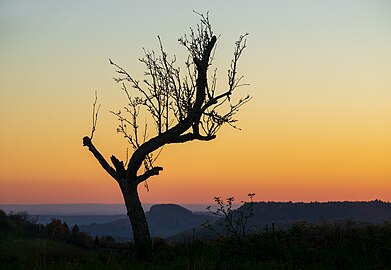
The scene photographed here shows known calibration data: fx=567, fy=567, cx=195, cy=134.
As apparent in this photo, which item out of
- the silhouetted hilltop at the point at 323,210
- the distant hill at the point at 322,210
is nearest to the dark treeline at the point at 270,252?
the distant hill at the point at 322,210

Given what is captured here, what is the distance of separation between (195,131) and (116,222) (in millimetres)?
69953

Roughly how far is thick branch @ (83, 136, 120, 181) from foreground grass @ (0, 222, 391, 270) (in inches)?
88.3

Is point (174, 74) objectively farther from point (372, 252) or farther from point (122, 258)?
point (372, 252)

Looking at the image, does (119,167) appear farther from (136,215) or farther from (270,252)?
(270,252)

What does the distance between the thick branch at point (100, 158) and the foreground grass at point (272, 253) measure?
2.24 meters

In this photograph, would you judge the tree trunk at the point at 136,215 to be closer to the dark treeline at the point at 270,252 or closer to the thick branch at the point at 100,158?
the dark treeline at the point at 270,252

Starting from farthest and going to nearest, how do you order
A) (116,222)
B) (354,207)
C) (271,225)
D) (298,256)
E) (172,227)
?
(172,227)
(116,222)
(354,207)
(271,225)
(298,256)

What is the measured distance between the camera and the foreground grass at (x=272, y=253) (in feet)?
44.1

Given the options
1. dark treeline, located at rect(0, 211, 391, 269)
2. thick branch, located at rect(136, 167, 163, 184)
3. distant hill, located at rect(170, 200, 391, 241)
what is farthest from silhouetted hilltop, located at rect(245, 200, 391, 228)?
thick branch, located at rect(136, 167, 163, 184)

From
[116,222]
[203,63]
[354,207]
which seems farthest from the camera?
[116,222]

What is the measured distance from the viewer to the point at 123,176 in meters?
16.8

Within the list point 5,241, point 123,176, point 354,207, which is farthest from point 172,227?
point 123,176

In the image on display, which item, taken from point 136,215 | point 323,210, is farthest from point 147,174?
point 323,210

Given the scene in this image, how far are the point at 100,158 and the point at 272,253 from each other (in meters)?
5.96
